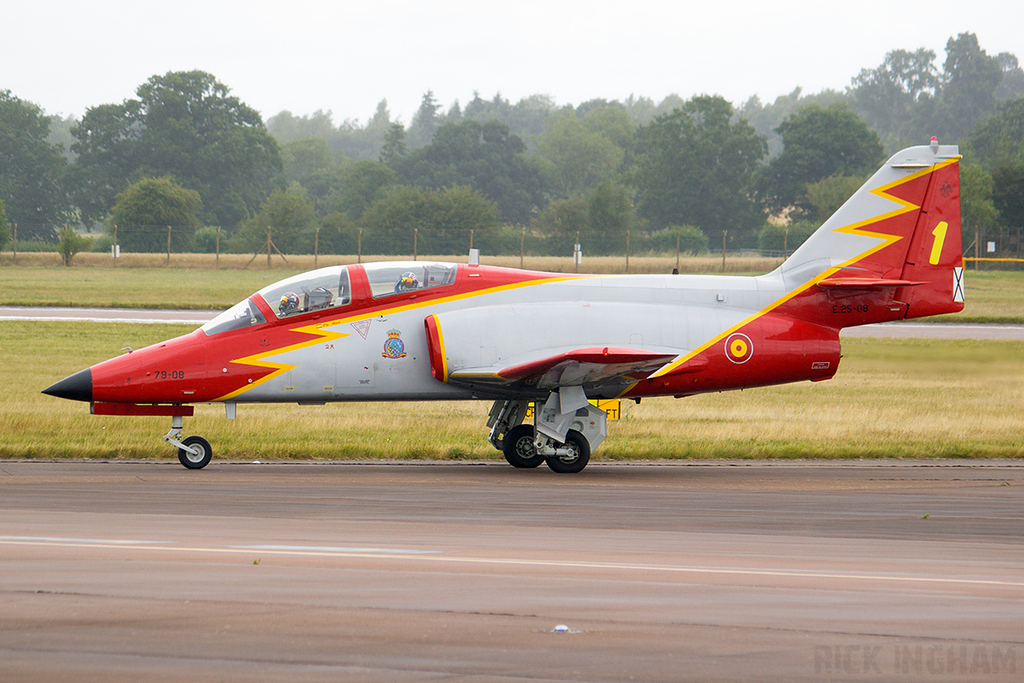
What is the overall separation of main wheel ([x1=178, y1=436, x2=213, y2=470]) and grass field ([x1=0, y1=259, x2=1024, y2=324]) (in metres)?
26.7

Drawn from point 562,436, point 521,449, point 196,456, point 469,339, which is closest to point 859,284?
point 562,436

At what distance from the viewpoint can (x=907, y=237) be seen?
1492 cm

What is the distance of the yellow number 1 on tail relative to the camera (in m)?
14.9

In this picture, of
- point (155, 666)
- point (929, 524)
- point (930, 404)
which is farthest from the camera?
point (930, 404)

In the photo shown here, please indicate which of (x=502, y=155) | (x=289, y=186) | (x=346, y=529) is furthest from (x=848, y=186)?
(x=346, y=529)

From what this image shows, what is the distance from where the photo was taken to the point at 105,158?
102 meters

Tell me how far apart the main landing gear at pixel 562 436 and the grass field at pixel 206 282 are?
27523mm

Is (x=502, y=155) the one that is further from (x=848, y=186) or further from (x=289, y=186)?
(x=848, y=186)

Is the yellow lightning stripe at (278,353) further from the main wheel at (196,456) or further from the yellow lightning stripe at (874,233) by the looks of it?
the yellow lightning stripe at (874,233)

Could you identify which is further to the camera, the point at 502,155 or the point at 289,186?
the point at 289,186

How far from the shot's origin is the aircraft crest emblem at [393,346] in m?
13.8

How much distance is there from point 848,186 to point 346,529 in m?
79.3

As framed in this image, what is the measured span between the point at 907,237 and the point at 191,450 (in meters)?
10.5

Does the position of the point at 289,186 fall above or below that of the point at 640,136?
below
